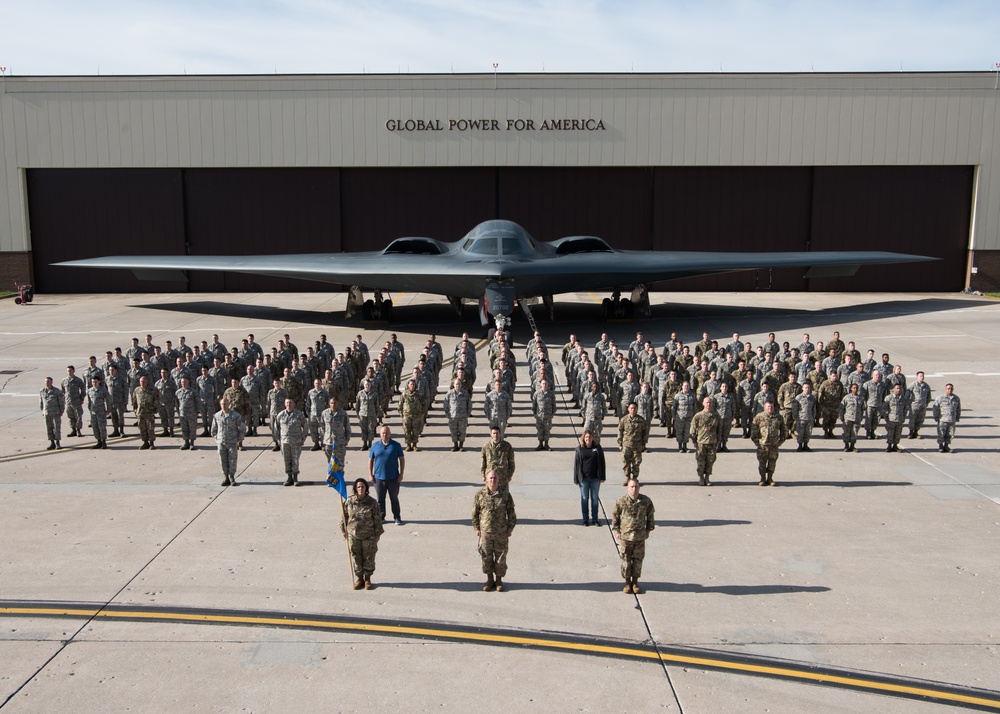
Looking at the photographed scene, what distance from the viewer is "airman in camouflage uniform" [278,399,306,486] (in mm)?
11055

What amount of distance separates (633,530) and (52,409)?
934 centimetres

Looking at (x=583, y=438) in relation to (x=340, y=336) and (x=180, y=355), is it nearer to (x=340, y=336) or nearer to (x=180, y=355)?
(x=180, y=355)

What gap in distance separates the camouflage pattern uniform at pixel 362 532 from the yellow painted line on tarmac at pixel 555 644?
0.70 m

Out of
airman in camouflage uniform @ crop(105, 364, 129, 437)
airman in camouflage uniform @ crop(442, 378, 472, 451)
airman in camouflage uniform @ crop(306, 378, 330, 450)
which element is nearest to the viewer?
airman in camouflage uniform @ crop(306, 378, 330, 450)

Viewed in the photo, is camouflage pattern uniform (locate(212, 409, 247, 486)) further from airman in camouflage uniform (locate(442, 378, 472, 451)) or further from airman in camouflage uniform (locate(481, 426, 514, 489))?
airman in camouflage uniform (locate(481, 426, 514, 489))

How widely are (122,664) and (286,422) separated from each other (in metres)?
4.61

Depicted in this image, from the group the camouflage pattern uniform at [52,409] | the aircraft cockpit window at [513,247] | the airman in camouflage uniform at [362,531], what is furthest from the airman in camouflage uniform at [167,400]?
the aircraft cockpit window at [513,247]

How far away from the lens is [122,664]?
677 centimetres

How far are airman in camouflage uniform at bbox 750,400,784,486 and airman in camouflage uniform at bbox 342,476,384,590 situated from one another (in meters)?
5.31

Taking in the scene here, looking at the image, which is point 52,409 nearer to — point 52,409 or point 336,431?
point 52,409

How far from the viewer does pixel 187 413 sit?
1304 centimetres

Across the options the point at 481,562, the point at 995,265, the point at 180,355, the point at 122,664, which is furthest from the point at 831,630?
the point at 995,265

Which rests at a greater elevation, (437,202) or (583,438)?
(437,202)

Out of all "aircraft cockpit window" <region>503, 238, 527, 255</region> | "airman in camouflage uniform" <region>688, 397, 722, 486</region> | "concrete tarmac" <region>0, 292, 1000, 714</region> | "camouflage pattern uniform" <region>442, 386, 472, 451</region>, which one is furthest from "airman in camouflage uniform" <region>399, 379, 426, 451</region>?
"aircraft cockpit window" <region>503, 238, 527, 255</region>
